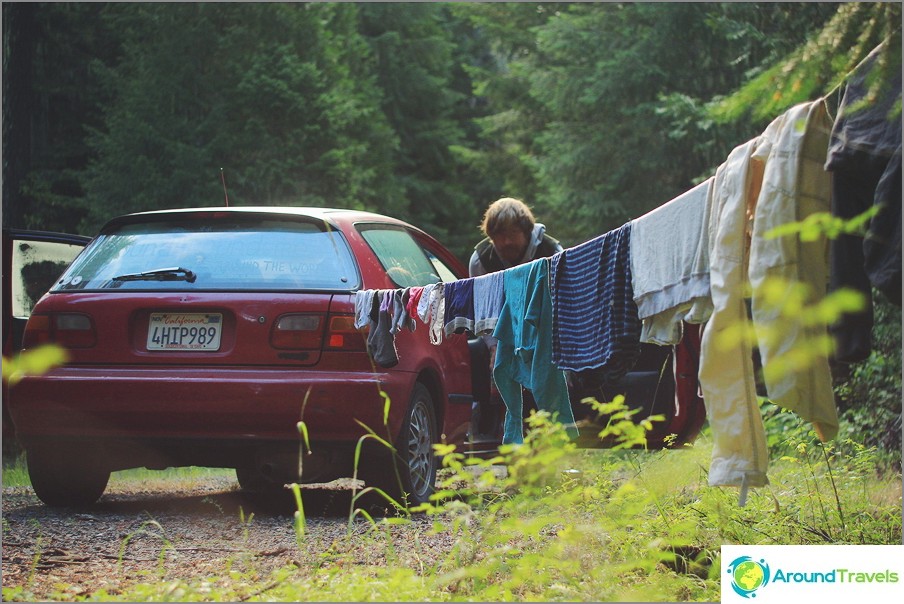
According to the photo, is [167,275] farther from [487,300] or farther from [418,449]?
[487,300]

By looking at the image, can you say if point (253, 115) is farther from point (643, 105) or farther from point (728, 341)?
point (728, 341)

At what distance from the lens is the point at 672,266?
394 centimetres

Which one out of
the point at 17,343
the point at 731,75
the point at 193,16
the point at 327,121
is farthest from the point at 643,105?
the point at 17,343

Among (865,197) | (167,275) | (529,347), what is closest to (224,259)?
(167,275)

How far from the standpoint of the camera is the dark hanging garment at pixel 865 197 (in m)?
3.13

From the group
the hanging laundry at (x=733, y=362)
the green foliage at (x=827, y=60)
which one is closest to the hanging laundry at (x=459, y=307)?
the hanging laundry at (x=733, y=362)

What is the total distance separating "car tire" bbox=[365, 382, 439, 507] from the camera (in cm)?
618

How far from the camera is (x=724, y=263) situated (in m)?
3.57

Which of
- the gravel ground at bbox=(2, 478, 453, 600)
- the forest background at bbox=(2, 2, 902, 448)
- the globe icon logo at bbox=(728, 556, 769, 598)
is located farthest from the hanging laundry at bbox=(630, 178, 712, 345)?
the forest background at bbox=(2, 2, 902, 448)

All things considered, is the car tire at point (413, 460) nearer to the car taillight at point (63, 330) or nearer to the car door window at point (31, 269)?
the car taillight at point (63, 330)

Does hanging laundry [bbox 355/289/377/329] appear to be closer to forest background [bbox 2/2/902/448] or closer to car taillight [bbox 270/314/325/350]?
car taillight [bbox 270/314/325/350]

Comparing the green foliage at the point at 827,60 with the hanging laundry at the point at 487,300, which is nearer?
the green foliage at the point at 827,60

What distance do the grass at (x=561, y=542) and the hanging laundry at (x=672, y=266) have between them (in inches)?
22.8

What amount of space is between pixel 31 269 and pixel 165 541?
3.82 m
